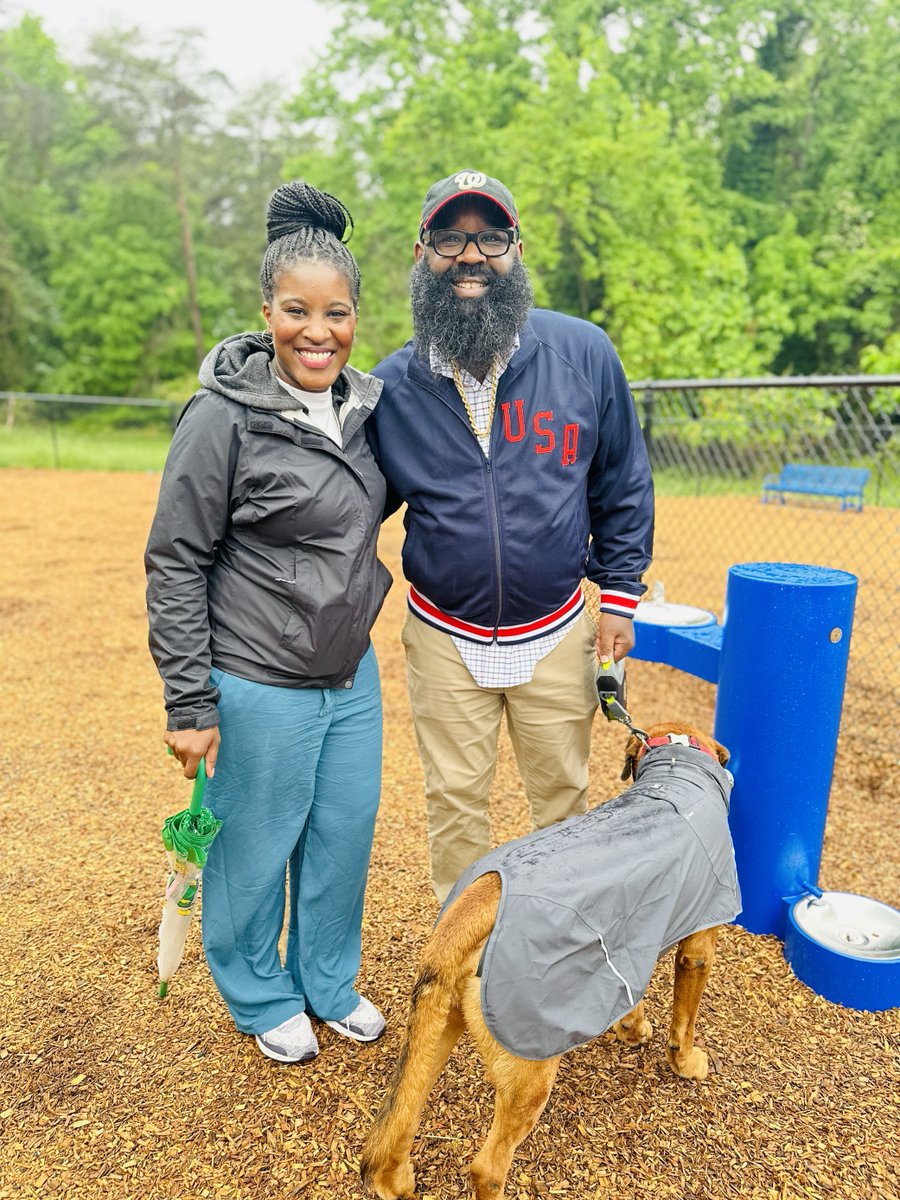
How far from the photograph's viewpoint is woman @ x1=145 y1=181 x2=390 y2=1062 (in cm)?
212

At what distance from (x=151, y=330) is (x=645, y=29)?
19.6 metres

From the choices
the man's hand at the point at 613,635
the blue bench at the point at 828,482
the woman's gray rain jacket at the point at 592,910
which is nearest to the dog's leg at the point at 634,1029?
the woman's gray rain jacket at the point at 592,910

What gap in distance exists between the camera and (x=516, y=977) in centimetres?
180

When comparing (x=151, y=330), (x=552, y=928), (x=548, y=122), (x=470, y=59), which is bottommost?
(x=552, y=928)

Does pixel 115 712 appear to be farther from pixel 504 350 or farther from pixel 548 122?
pixel 548 122

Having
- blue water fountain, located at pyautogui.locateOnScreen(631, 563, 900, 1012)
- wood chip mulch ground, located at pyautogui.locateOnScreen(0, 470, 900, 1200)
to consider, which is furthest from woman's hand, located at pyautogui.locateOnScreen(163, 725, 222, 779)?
blue water fountain, located at pyautogui.locateOnScreen(631, 563, 900, 1012)

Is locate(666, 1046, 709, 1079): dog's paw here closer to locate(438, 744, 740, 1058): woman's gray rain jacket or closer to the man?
locate(438, 744, 740, 1058): woman's gray rain jacket

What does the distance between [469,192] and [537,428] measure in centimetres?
70

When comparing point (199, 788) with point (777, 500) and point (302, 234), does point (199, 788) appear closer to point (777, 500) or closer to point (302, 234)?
point (302, 234)

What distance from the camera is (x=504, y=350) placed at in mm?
2533

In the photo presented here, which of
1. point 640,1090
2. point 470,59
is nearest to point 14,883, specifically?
point 640,1090

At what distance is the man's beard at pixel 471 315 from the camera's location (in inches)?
98.2

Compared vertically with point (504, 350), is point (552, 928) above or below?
below

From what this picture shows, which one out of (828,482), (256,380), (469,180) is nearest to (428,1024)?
(256,380)
